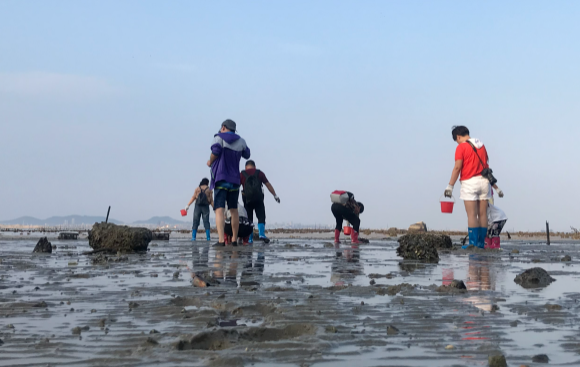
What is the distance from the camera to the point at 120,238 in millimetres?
11219

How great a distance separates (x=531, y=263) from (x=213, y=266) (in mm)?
4567

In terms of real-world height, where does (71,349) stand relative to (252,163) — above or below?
below

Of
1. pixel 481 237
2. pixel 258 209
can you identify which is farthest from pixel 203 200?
pixel 481 237

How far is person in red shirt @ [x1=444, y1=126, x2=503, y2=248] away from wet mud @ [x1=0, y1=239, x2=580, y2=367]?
18.2 ft

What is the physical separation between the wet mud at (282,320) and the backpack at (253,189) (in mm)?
8625

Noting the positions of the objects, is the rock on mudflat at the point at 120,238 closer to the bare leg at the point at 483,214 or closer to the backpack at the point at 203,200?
the bare leg at the point at 483,214

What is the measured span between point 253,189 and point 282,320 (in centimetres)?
1176

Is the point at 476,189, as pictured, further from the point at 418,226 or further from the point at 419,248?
the point at 418,226

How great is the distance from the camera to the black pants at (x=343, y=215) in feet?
52.4

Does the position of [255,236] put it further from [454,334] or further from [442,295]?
[454,334]

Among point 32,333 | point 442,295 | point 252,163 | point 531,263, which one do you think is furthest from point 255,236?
point 32,333

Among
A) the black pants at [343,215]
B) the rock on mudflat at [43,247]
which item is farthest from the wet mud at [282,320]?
the black pants at [343,215]

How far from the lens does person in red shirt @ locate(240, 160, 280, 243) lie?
51.2 ft

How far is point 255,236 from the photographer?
17562 mm
